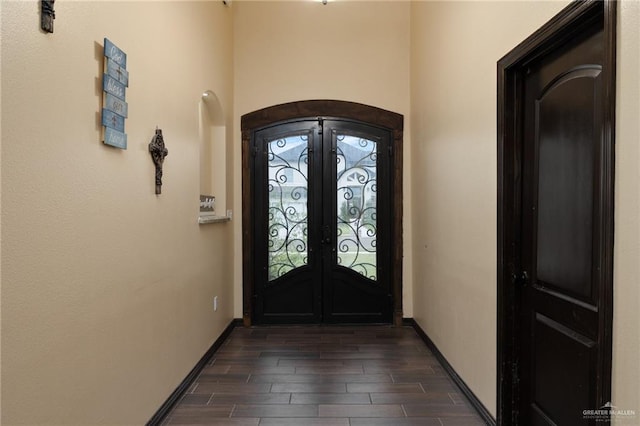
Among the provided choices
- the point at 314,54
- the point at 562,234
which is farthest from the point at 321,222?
the point at 562,234

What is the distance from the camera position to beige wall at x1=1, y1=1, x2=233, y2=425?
1398 mm

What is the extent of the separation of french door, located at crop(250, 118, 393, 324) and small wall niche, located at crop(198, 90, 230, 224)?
416 mm

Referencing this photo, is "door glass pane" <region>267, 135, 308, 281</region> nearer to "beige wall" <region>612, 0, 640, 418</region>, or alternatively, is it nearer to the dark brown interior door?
the dark brown interior door

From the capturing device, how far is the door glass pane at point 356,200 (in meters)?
4.81

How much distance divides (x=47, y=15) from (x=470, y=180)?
8.08ft

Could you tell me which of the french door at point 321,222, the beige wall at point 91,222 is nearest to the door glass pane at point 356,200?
the french door at point 321,222

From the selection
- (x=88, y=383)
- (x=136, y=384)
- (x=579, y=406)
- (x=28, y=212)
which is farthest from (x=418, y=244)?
(x=28, y=212)

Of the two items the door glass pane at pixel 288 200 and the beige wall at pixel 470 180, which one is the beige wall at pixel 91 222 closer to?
the door glass pane at pixel 288 200

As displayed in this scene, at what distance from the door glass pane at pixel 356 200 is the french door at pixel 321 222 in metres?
0.01

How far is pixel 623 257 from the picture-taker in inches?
56.7

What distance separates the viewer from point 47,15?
1505 mm

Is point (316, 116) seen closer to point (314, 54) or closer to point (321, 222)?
point (314, 54)

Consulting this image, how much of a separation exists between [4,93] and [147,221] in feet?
3.96

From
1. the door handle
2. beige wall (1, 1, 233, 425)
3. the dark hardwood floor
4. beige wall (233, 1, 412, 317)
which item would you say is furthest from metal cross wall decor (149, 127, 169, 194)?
the door handle
